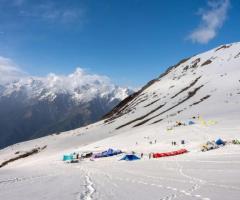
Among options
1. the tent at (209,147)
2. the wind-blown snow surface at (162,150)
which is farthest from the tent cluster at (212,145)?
the wind-blown snow surface at (162,150)

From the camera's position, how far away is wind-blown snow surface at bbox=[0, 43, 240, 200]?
58.3 ft

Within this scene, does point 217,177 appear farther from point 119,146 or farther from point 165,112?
point 165,112

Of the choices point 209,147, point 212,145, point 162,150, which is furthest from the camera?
point 162,150

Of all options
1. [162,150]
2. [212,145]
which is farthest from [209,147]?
[162,150]

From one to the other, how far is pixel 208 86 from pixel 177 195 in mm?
115247

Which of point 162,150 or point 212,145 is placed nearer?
point 212,145

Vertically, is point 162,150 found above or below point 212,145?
below

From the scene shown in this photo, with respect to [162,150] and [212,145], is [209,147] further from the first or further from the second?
[162,150]

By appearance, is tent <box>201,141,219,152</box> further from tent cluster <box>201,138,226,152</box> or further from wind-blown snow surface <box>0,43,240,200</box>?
wind-blown snow surface <box>0,43,240,200</box>

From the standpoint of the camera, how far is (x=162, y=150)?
182ft

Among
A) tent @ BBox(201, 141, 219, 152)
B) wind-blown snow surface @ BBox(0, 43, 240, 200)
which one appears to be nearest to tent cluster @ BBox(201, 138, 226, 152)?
tent @ BBox(201, 141, 219, 152)

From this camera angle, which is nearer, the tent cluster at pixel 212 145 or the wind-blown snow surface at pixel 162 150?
the wind-blown snow surface at pixel 162 150

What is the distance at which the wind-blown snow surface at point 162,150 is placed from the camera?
17781 mm

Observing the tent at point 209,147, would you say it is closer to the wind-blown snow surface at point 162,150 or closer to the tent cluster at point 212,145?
the tent cluster at point 212,145
